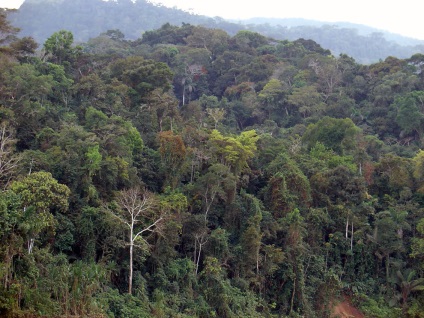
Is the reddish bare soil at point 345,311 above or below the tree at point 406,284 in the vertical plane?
below

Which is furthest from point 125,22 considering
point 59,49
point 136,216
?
point 136,216

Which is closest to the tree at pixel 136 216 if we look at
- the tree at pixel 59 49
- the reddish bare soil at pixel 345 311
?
the reddish bare soil at pixel 345 311

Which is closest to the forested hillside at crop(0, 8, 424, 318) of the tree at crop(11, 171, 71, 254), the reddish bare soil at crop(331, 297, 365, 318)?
the tree at crop(11, 171, 71, 254)

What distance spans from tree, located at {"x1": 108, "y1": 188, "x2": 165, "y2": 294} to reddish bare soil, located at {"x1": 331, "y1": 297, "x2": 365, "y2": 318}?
27.9ft

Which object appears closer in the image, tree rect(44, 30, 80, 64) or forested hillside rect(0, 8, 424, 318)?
forested hillside rect(0, 8, 424, 318)

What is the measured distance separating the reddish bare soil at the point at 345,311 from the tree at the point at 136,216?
8.51 meters

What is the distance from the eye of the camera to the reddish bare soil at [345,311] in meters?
18.7

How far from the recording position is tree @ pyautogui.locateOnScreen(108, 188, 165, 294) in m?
14.5

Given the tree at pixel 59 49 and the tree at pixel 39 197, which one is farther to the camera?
the tree at pixel 59 49

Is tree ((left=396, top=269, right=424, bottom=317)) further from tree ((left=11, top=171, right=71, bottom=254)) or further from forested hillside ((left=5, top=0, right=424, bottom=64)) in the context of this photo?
forested hillside ((left=5, top=0, right=424, bottom=64))

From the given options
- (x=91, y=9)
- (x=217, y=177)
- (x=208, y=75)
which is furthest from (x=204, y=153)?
(x=91, y=9)

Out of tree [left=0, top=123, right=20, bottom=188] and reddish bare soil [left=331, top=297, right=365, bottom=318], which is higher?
tree [left=0, top=123, right=20, bottom=188]

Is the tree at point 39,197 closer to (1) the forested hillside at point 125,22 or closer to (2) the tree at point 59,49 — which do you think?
(2) the tree at point 59,49

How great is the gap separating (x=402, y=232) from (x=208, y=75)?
23761 millimetres
